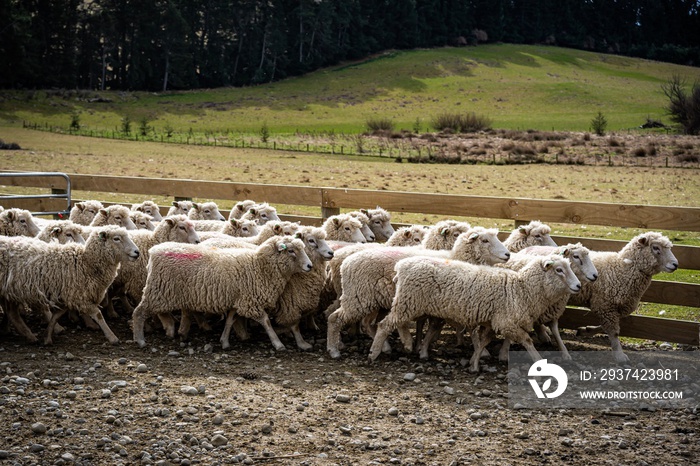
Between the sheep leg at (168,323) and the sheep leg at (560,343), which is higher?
the sheep leg at (560,343)

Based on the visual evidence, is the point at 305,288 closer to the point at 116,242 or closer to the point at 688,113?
the point at 116,242

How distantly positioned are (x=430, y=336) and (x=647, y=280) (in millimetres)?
2787

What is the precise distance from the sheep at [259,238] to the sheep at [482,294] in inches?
90.5

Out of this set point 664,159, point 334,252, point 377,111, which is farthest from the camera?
point 377,111

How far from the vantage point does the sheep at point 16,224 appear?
37.3 feet

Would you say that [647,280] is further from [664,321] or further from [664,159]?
[664,159]

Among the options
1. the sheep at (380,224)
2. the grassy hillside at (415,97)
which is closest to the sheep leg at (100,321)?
the sheep at (380,224)

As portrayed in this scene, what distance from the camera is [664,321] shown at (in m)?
9.86

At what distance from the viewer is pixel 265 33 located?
338ft

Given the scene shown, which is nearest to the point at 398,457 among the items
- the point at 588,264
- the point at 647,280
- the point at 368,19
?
the point at 588,264

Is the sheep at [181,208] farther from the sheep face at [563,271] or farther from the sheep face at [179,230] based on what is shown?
the sheep face at [563,271]

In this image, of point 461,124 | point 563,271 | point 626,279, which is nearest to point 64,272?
point 563,271

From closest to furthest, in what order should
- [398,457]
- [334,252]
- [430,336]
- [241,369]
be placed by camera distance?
[398,457] → [241,369] → [430,336] → [334,252]

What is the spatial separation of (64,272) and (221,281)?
6.45 ft
